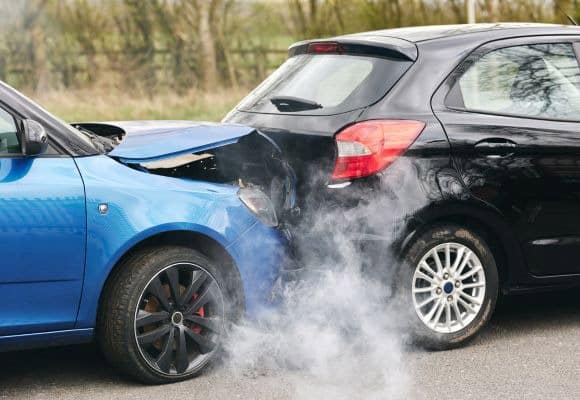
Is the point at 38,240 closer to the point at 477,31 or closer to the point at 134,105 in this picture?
the point at 477,31

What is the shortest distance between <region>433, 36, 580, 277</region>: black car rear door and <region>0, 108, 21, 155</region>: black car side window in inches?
83.7

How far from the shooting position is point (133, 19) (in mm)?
20562

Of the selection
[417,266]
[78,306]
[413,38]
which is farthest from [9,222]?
[413,38]

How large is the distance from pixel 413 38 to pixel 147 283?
2.04 meters

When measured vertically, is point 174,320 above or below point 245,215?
below

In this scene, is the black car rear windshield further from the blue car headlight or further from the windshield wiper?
the windshield wiper

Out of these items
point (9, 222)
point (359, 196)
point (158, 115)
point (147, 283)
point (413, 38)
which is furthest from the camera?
point (158, 115)

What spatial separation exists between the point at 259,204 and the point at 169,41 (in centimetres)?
1581

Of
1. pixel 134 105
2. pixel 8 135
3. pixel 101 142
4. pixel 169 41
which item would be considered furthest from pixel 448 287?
pixel 169 41

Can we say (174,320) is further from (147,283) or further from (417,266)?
(417,266)

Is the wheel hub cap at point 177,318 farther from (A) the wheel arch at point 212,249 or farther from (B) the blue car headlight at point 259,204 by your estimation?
(B) the blue car headlight at point 259,204

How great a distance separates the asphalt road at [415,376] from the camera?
5.14m

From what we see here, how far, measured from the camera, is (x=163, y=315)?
5.15m

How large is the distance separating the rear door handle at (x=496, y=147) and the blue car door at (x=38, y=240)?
210cm
